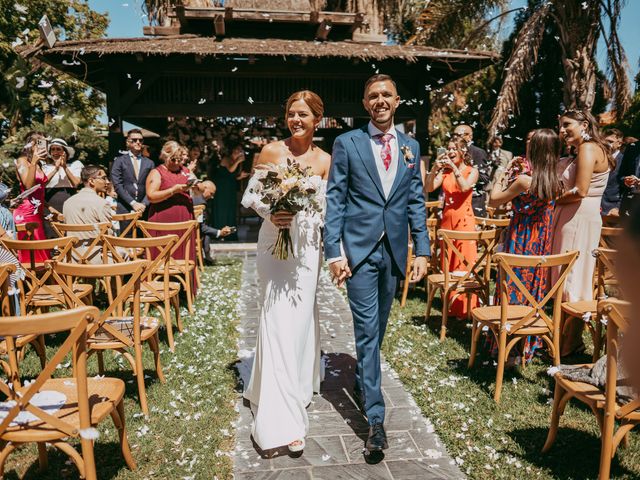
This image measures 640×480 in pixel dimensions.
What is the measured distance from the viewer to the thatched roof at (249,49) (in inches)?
372

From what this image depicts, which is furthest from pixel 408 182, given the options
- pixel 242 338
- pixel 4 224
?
pixel 4 224

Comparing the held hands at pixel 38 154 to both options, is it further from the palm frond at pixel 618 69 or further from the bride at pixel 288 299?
the palm frond at pixel 618 69

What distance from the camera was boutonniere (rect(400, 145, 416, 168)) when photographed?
3.43m

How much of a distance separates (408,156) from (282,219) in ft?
3.09

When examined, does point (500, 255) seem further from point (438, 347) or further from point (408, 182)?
point (438, 347)

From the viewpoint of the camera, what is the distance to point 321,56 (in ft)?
32.9

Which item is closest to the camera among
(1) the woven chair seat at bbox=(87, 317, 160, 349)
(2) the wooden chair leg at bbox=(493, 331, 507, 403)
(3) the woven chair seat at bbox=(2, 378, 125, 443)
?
(3) the woven chair seat at bbox=(2, 378, 125, 443)

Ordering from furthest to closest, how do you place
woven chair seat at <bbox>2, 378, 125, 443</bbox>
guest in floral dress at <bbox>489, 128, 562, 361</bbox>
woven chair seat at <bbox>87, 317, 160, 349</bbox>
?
1. guest in floral dress at <bbox>489, 128, 562, 361</bbox>
2. woven chair seat at <bbox>87, 317, 160, 349</bbox>
3. woven chair seat at <bbox>2, 378, 125, 443</bbox>

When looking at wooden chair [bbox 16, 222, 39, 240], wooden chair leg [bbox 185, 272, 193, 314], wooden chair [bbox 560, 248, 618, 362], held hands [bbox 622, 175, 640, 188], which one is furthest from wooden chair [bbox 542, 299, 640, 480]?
wooden chair [bbox 16, 222, 39, 240]

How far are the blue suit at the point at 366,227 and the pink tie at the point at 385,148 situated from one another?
0.24 feet

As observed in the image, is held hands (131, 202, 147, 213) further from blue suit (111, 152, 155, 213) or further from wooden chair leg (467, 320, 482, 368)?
wooden chair leg (467, 320, 482, 368)

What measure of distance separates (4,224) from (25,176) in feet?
6.57

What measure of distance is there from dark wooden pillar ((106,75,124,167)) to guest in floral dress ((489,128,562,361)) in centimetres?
793

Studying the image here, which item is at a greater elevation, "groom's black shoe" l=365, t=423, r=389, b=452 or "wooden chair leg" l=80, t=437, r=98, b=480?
"wooden chair leg" l=80, t=437, r=98, b=480
